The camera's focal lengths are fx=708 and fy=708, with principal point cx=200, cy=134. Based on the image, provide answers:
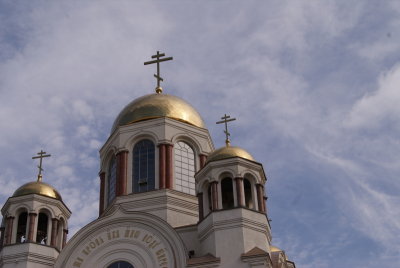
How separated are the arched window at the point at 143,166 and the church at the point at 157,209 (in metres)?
0.04

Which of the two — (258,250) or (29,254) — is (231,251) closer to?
(258,250)

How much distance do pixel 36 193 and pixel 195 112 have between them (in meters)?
8.39

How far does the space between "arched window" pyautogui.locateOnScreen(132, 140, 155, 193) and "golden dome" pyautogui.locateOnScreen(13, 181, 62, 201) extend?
323 centimetres

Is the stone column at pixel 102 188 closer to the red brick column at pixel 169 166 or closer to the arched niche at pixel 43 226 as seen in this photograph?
the arched niche at pixel 43 226

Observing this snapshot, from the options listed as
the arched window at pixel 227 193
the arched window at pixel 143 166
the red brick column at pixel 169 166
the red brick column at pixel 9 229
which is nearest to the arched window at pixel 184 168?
the red brick column at pixel 169 166

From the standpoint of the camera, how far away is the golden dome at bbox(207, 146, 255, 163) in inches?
1023

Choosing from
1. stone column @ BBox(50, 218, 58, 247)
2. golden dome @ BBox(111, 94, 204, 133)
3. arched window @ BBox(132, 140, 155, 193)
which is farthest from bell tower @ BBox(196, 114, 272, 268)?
stone column @ BBox(50, 218, 58, 247)

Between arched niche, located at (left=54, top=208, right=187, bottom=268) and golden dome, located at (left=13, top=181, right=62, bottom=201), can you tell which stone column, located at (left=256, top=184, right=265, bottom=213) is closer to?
arched niche, located at (left=54, top=208, right=187, bottom=268)

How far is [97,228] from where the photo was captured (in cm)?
2584

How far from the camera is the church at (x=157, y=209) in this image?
24312 mm

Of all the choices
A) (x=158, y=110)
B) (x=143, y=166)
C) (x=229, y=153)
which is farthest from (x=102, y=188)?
(x=229, y=153)

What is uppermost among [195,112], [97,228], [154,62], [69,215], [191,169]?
[154,62]

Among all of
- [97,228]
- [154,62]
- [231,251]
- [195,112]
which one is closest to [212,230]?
[231,251]

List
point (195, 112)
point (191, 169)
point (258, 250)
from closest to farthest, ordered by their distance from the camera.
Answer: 1. point (258, 250)
2. point (191, 169)
3. point (195, 112)
